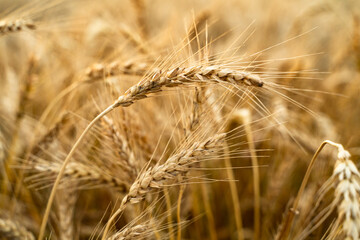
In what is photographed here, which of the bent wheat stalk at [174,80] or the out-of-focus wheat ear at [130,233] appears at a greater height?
the bent wheat stalk at [174,80]

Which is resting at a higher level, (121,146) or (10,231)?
(121,146)

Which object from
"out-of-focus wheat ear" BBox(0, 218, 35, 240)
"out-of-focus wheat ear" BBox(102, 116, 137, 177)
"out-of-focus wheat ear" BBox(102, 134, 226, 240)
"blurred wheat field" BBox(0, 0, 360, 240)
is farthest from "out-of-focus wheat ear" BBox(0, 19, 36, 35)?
"out-of-focus wheat ear" BBox(102, 134, 226, 240)

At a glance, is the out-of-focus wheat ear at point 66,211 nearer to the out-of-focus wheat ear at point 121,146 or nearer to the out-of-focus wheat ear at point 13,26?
the out-of-focus wheat ear at point 121,146

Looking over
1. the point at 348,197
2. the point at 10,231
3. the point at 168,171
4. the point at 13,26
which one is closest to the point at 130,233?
the point at 168,171

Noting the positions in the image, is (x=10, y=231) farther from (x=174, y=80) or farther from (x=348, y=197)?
(x=348, y=197)

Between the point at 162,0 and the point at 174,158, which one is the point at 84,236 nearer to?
the point at 174,158

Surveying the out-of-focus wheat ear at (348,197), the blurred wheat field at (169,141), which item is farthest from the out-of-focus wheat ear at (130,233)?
the out-of-focus wheat ear at (348,197)
